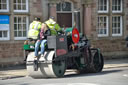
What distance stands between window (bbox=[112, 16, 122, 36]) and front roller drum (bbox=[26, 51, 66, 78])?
10.0 metres

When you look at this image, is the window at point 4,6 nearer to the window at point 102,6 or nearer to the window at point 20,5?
the window at point 20,5

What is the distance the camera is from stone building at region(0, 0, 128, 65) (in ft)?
64.2

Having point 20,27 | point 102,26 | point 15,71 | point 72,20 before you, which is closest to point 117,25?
point 102,26

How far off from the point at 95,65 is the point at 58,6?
6656 mm

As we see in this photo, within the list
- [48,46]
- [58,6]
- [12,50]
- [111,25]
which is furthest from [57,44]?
[111,25]

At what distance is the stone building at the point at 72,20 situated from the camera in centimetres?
1958

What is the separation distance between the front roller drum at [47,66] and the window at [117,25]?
1003 cm

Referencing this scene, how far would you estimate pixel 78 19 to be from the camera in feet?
73.3

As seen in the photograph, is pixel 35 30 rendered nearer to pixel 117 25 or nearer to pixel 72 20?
pixel 72 20

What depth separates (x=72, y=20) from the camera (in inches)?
879

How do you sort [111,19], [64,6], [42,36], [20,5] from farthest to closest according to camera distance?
1. [111,19]
2. [64,6]
3. [20,5]
4. [42,36]

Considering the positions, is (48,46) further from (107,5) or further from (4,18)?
(107,5)

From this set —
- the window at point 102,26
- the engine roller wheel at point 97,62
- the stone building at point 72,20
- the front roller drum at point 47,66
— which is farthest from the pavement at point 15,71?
the window at point 102,26

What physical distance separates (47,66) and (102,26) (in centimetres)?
1004
